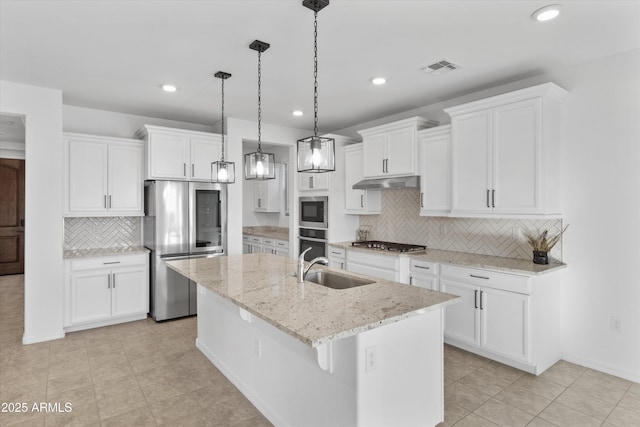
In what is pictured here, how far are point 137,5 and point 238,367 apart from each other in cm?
262

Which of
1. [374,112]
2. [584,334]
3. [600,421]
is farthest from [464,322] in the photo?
[374,112]

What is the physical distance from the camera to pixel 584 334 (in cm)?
314

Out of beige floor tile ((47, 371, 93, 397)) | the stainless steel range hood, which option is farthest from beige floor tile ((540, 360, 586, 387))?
beige floor tile ((47, 371, 93, 397))

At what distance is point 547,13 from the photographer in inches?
89.1

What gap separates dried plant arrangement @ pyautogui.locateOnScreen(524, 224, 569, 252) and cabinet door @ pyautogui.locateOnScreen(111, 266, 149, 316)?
430 centimetres

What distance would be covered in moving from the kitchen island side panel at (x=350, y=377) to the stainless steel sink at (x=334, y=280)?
572 millimetres

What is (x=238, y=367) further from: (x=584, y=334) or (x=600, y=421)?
(x=584, y=334)

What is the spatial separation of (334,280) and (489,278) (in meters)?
1.46

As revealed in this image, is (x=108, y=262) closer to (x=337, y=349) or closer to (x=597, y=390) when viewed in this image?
(x=337, y=349)

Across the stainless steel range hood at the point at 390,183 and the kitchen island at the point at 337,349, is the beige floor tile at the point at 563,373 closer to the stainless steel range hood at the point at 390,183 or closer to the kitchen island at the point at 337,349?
the kitchen island at the point at 337,349

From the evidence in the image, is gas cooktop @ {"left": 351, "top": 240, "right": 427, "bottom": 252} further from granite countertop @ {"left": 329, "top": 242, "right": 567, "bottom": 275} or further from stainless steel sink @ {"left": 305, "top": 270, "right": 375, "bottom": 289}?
stainless steel sink @ {"left": 305, "top": 270, "right": 375, "bottom": 289}

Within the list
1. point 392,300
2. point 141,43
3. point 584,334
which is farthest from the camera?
point 584,334

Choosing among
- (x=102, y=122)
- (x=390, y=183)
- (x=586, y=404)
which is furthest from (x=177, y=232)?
(x=586, y=404)

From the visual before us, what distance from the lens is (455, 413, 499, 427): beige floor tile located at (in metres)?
2.30
